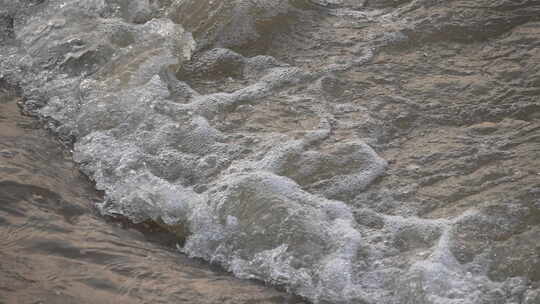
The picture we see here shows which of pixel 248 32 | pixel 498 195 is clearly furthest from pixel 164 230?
pixel 248 32

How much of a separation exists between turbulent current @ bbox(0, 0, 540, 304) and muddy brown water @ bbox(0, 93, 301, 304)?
97 millimetres

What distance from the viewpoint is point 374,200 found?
2859 mm

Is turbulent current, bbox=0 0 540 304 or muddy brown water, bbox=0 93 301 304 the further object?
turbulent current, bbox=0 0 540 304

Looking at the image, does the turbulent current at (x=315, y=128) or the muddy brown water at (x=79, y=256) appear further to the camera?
the turbulent current at (x=315, y=128)

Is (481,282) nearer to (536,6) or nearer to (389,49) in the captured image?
(389,49)

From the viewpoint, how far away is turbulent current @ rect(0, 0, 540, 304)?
2576mm

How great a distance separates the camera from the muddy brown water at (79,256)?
240 cm

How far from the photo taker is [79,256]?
257cm

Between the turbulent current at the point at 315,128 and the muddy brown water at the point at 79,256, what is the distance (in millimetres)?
97

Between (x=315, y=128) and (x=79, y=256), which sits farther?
(x=315, y=128)

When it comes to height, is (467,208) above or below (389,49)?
below

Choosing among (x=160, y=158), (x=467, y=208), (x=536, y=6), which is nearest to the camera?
(x=467, y=208)

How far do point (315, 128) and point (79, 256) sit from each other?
4.03 ft

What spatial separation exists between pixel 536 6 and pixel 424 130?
1.27m
